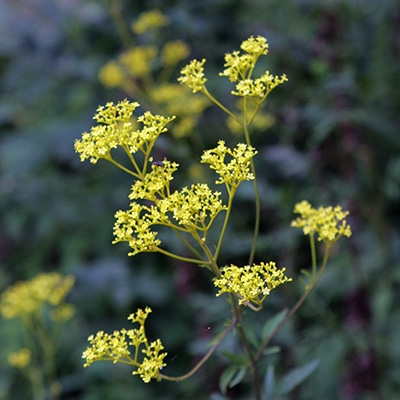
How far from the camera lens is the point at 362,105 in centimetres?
350

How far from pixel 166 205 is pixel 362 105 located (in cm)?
245

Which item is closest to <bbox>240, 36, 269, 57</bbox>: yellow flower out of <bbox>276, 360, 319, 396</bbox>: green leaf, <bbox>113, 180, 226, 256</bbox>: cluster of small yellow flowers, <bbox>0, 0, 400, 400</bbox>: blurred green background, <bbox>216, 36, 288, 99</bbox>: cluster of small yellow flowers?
<bbox>216, 36, 288, 99</bbox>: cluster of small yellow flowers

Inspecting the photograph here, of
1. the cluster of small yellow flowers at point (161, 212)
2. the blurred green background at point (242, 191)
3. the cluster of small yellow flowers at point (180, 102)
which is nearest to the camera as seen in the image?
the cluster of small yellow flowers at point (161, 212)

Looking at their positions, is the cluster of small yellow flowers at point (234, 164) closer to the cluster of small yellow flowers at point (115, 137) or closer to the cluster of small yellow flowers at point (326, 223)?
the cluster of small yellow flowers at point (115, 137)

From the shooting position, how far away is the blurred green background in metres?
3.02

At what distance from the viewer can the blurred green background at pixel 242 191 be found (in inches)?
119

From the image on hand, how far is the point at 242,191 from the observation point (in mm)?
3324

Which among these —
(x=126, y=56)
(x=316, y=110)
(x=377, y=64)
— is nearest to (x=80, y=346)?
(x=126, y=56)

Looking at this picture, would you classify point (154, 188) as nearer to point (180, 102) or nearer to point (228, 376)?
point (228, 376)

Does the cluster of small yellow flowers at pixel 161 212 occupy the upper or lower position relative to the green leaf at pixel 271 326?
upper

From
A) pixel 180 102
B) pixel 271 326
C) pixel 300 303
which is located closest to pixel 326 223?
pixel 300 303

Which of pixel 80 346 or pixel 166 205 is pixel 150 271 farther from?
pixel 166 205

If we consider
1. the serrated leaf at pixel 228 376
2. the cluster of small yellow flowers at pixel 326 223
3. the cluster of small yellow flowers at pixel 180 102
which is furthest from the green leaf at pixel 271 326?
the cluster of small yellow flowers at pixel 180 102

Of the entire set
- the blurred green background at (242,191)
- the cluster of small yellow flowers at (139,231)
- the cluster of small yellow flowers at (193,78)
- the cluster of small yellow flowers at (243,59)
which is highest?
the cluster of small yellow flowers at (243,59)
